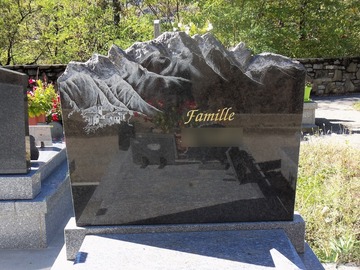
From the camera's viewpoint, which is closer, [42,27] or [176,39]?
[176,39]

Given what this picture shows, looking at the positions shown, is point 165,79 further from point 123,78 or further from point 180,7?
point 180,7

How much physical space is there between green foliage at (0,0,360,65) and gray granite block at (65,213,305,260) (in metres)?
10.4

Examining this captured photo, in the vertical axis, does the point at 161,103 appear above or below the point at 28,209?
above

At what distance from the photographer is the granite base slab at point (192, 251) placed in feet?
8.89

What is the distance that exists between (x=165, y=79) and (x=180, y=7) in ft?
41.1

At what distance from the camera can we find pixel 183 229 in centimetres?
317

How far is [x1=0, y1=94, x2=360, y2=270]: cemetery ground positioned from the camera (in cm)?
355

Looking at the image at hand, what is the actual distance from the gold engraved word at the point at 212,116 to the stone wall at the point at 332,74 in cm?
1197

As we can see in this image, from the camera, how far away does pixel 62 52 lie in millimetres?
14789

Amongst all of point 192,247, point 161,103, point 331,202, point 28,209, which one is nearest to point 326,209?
point 331,202

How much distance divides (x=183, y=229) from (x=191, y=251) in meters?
0.31

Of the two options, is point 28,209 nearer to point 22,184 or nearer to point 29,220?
point 29,220

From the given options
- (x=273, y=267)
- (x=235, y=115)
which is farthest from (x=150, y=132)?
(x=273, y=267)

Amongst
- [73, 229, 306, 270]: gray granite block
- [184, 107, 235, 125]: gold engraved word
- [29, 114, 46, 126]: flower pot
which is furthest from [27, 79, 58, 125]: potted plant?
[184, 107, 235, 125]: gold engraved word
